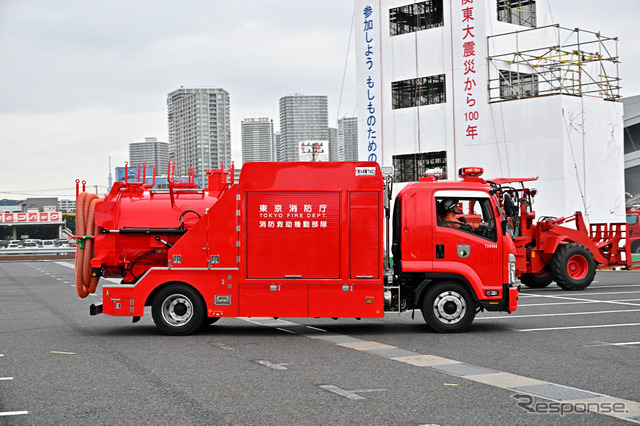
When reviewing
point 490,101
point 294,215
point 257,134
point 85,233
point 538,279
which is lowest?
point 538,279

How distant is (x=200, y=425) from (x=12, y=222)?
119502 mm

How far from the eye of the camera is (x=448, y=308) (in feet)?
42.7

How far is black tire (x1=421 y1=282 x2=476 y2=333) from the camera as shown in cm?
1296

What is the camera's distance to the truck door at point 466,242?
13.0 meters

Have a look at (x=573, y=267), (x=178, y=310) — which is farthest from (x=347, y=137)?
(x=178, y=310)

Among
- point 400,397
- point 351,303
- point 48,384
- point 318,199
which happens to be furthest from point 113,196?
point 400,397

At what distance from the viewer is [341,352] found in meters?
11.1

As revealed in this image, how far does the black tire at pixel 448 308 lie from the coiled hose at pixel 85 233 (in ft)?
19.5

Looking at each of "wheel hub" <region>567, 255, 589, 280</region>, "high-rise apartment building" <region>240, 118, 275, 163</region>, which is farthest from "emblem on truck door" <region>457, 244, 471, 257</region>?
"high-rise apartment building" <region>240, 118, 275, 163</region>

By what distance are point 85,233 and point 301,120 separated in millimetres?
72523

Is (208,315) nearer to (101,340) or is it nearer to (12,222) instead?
(101,340)

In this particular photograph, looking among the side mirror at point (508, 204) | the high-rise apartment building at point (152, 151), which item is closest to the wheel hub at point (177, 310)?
the side mirror at point (508, 204)

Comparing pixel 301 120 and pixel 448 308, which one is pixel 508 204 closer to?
pixel 448 308

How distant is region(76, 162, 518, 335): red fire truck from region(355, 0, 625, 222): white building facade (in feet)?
74.3
